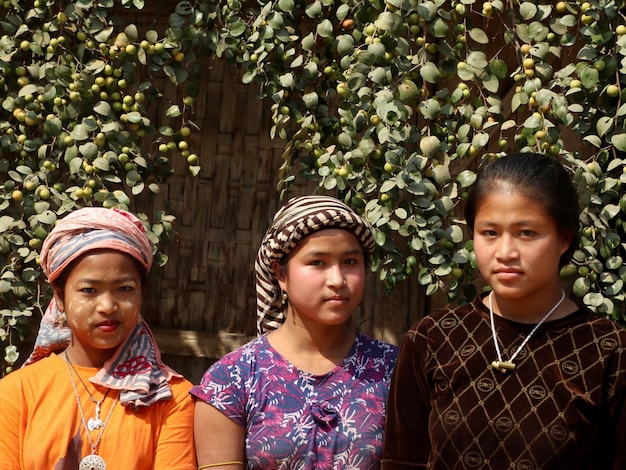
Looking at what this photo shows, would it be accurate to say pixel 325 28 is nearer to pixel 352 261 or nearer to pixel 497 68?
pixel 497 68

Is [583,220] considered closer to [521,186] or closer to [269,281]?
[521,186]

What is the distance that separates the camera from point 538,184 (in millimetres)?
2332

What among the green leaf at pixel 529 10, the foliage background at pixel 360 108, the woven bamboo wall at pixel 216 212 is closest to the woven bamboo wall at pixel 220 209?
the woven bamboo wall at pixel 216 212

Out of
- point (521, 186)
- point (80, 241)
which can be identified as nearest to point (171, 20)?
point (80, 241)

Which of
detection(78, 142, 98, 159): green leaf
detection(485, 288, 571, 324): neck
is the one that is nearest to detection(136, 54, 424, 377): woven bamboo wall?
detection(78, 142, 98, 159): green leaf

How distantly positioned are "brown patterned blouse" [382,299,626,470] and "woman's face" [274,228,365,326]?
222 mm

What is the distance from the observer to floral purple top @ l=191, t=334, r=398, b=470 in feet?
8.44

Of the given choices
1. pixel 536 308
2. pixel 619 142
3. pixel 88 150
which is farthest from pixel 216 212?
pixel 536 308

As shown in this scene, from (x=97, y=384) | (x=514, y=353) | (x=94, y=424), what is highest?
(x=514, y=353)

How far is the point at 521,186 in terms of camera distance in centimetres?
233

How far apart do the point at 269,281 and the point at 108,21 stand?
1.15 meters

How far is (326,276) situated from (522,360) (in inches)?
22.6

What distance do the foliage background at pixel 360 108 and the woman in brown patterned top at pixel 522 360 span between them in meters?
0.51

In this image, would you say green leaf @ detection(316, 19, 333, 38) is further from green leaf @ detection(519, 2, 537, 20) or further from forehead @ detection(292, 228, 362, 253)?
forehead @ detection(292, 228, 362, 253)
